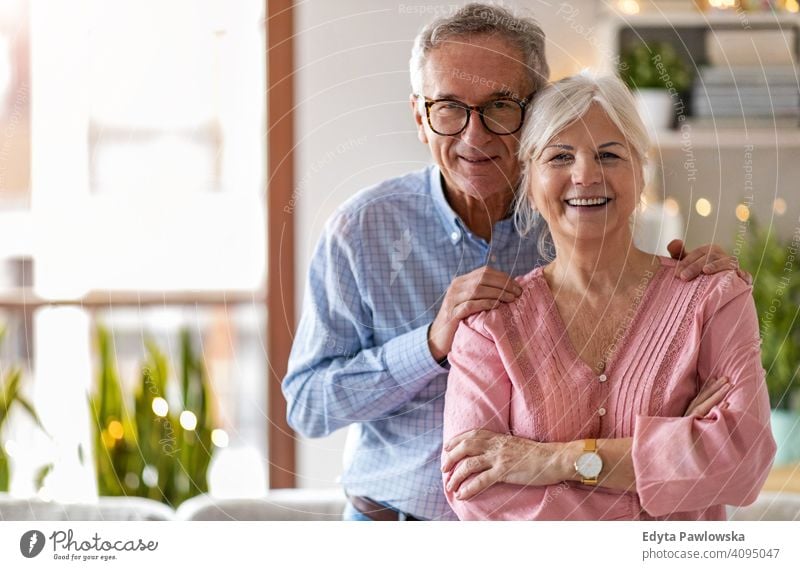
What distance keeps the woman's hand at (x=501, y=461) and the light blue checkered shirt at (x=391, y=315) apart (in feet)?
0.22

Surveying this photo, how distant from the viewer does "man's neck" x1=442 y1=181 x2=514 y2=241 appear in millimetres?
862

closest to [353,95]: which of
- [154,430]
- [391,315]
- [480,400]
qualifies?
[391,315]

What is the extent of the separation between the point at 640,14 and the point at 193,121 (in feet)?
1.67

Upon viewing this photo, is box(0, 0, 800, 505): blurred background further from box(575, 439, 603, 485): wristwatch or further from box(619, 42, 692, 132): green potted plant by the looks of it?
box(575, 439, 603, 485): wristwatch

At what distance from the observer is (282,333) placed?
1.00m

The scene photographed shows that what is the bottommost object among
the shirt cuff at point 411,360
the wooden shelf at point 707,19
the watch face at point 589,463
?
the watch face at point 589,463

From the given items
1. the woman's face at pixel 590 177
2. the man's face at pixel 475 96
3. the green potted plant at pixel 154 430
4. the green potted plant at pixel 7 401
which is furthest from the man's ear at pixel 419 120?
the green potted plant at pixel 7 401

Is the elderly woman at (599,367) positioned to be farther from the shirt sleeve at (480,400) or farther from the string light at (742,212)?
the string light at (742,212)

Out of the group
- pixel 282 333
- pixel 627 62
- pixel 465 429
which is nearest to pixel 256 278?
pixel 282 333

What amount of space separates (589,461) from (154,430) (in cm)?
67

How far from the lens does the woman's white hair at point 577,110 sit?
2.62 ft

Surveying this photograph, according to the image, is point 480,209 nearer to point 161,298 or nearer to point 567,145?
point 567,145

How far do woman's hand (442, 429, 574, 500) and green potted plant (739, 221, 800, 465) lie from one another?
8.9 inches
